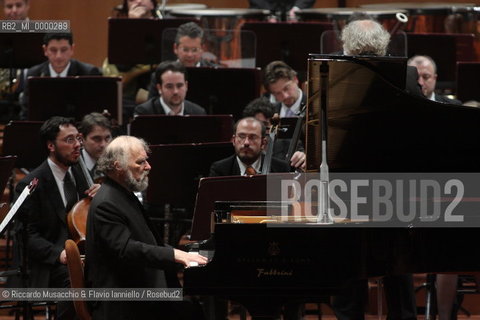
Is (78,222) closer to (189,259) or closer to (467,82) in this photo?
(189,259)

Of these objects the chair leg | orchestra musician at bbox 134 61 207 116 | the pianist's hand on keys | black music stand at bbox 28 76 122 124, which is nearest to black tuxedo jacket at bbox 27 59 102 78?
orchestra musician at bbox 134 61 207 116

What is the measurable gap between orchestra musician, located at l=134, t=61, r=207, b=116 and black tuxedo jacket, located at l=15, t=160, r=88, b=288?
1000 millimetres

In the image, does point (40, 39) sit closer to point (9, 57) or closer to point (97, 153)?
point (9, 57)

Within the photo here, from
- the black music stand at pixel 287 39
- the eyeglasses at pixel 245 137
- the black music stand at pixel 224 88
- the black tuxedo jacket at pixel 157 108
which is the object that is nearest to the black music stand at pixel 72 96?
the black tuxedo jacket at pixel 157 108

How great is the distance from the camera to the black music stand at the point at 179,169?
5203 mm

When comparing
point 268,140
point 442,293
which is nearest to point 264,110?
point 268,140

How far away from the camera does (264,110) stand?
574 cm

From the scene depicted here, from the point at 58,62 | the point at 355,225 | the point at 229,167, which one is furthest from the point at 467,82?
the point at 355,225

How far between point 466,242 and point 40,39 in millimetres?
3659

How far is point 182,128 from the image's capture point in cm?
558

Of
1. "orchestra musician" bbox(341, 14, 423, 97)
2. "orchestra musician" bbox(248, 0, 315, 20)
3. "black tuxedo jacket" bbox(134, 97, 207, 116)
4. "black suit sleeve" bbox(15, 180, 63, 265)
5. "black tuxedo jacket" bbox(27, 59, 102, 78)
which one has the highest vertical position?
"orchestra musician" bbox(248, 0, 315, 20)

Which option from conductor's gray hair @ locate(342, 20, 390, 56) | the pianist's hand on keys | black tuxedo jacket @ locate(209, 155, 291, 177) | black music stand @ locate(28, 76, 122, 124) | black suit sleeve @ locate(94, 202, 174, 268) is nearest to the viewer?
the pianist's hand on keys

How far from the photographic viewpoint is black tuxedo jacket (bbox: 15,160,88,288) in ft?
16.6

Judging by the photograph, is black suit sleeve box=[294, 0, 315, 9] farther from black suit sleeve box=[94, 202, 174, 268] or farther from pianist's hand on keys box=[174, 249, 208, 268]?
pianist's hand on keys box=[174, 249, 208, 268]
